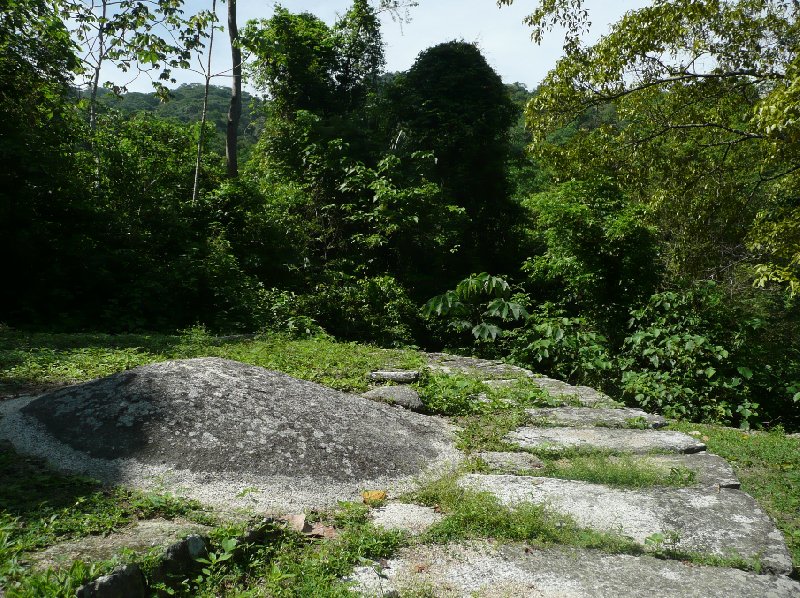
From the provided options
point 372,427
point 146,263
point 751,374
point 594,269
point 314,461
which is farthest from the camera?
point 594,269

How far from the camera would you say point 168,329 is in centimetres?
782

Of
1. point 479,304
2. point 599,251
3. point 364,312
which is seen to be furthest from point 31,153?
point 599,251

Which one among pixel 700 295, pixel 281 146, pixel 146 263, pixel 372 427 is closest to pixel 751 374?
pixel 700 295

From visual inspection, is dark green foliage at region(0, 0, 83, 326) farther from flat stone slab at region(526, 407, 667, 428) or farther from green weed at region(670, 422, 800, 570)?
green weed at region(670, 422, 800, 570)

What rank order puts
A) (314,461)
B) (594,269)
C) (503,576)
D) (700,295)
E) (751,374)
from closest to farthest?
(503,576) → (314,461) → (751,374) → (700,295) → (594,269)

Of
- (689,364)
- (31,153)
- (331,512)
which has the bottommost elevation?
(331,512)

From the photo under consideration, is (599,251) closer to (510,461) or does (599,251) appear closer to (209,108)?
(510,461)

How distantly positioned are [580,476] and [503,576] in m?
1.13

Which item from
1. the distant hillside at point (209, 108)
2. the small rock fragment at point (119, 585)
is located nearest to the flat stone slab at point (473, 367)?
the small rock fragment at point (119, 585)

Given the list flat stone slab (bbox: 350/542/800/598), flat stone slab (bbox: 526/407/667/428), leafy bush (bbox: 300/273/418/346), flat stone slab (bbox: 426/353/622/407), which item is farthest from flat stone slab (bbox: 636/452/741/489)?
leafy bush (bbox: 300/273/418/346)

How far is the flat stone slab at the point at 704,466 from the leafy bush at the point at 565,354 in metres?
2.80

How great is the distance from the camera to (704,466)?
11.5ft

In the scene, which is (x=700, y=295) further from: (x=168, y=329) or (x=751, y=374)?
(x=168, y=329)

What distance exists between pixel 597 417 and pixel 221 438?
2.67m
